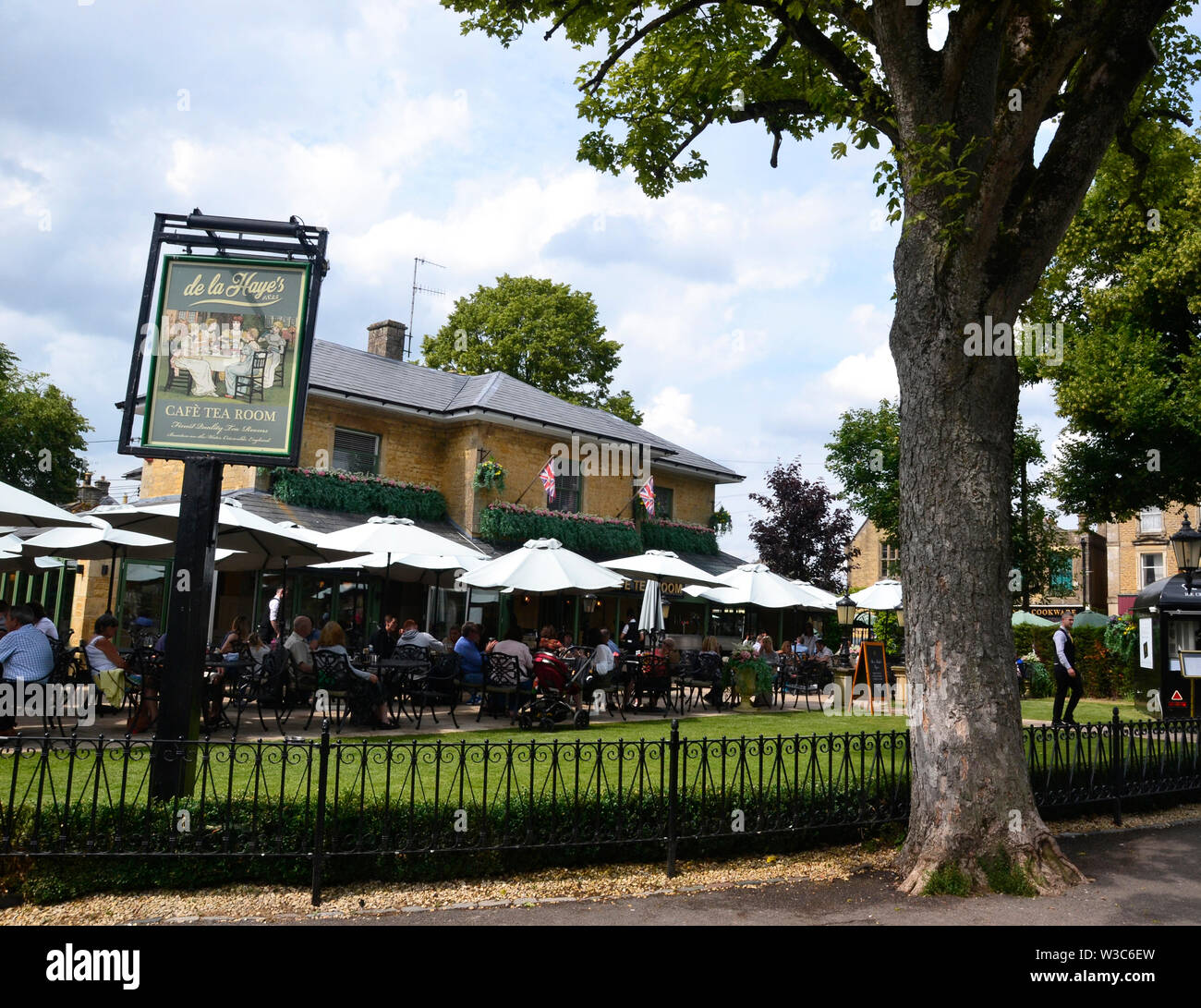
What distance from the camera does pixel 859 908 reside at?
234 inches

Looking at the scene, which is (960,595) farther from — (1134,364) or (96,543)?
(1134,364)

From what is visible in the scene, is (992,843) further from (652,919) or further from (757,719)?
(757,719)

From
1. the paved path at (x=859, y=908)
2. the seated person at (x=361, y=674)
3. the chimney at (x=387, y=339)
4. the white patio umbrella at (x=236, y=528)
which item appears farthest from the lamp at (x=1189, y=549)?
the chimney at (x=387, y=339)

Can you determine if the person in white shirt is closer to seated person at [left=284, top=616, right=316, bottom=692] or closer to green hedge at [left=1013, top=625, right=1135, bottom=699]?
seated person at [left=284, top=616, right=316, bottom=692]

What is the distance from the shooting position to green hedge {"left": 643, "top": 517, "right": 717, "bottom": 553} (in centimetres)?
2783

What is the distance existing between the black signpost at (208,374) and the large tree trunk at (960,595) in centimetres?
471

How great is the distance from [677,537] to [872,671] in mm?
11656

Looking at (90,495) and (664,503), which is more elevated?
(664,503)

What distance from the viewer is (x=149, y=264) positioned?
23.0 ft

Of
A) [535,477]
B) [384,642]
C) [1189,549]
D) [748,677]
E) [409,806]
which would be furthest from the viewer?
[535,477]

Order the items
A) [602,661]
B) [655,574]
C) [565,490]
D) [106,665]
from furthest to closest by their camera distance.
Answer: [565,490], [655,574], [602,661], [106,665]

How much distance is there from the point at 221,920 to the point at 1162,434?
23.9 meters

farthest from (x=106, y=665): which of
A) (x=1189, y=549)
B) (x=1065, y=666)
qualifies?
(x=1189, y=549)

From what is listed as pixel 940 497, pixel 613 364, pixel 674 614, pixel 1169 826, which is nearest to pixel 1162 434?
pixel 674 614
